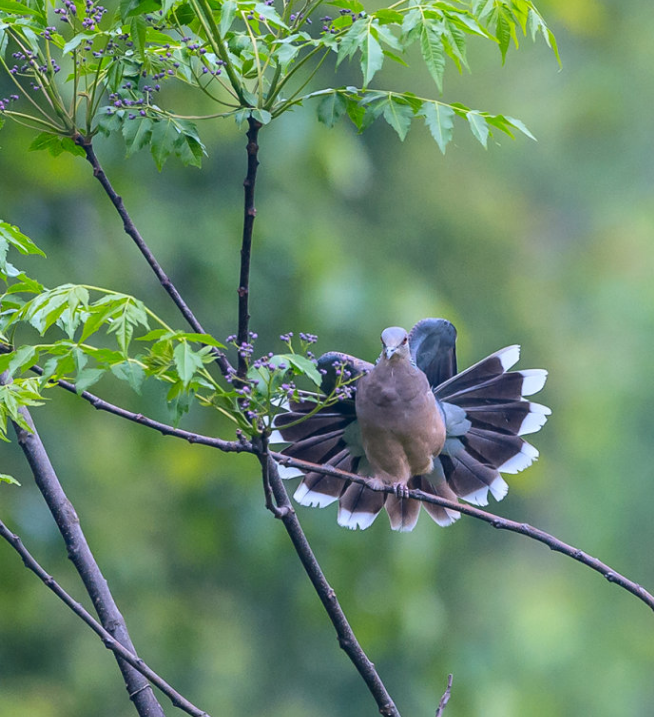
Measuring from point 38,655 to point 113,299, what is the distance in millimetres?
4285

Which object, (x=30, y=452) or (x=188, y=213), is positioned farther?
(x=188, y=213)

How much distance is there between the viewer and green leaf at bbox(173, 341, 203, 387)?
1.63 m

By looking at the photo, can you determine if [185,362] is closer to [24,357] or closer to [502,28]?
[24,357]

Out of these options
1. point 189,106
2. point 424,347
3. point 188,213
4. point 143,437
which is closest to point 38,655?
point 143,437

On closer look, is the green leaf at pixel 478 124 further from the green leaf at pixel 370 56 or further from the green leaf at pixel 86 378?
the green leaf at pixel 86 378

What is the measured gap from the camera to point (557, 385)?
8297 millimetres

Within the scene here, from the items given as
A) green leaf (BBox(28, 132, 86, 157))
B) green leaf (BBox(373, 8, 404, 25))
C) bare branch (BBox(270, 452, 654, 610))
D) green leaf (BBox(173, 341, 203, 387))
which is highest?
green leaf (BBox(373, 8, 404, 25))

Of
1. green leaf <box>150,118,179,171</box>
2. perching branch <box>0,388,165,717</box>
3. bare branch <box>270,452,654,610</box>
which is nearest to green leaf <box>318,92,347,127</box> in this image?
green leaf <box>150,118,179,171</box>

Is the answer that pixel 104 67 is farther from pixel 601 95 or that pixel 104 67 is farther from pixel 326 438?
pixel 601 95

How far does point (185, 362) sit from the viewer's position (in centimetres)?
166

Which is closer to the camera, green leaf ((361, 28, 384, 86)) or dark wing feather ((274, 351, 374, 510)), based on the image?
green leaf ((361, 28, 384, 86))

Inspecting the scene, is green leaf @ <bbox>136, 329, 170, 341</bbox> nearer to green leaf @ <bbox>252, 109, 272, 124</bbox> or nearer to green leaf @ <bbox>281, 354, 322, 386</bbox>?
green leaf @ <bbox>281, 354, 322, 386</bbox>

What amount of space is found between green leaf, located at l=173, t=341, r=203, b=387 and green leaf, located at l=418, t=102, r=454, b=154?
1.89ft

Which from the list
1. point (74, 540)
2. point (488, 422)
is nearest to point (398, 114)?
point (74, 540)
